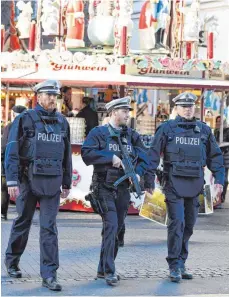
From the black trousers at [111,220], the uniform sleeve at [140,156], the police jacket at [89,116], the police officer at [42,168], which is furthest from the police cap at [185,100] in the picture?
the police jacket at [89,116]

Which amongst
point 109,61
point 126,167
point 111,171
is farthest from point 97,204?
point 109,61

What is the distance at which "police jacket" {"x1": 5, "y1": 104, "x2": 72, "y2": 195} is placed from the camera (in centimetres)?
777

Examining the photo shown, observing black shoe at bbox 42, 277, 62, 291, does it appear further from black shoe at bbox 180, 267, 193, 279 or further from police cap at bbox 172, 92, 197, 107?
police cap at bbox 172, 92, 197, 107

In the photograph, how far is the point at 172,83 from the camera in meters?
16.1

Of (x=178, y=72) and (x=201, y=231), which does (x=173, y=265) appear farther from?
(x=178, y=72)

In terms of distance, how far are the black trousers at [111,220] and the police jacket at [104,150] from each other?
214mm

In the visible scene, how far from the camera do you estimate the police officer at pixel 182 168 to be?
841cm

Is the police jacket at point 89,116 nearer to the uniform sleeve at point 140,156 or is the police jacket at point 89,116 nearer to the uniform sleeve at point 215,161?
the uniform sleeve at point 215,161

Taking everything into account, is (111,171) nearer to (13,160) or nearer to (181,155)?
(181,155)

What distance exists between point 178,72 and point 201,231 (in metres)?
4.82

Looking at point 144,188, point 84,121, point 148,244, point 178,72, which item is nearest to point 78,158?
point 84,121

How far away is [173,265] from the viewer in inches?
329

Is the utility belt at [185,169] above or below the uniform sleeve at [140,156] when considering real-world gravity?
below

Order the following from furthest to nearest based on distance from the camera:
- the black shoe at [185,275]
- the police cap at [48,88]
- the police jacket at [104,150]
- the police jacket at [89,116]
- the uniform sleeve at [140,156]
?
the police jacket at [89,116] → the black shoe at [185,275] → the uniform sleeve at [140,156] → the police jacket at [104,150] → the police cap at [48,88]
